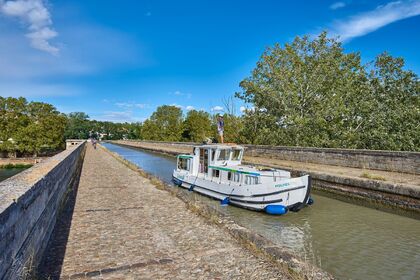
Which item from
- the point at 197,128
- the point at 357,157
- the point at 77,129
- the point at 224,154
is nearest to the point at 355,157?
A: the point at 357,157

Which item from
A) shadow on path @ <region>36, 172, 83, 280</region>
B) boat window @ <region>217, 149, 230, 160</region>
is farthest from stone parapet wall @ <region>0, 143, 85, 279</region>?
boat window @ <region>217, 149, 230, 160</region>

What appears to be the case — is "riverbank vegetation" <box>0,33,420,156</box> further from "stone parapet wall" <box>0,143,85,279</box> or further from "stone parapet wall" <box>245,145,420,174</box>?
"stone parapet wall" <box>0,143,85,279</box>

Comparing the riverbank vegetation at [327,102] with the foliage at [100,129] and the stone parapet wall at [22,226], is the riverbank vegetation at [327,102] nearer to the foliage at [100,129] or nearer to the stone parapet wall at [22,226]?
the stone parapet wall at [22,226]

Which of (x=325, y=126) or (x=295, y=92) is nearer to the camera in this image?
(x=325, y=126)

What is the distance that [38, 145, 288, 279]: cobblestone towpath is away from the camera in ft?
14.6

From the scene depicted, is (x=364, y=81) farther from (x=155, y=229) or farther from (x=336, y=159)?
(x=155, y=229)

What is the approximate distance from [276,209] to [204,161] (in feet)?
17.4

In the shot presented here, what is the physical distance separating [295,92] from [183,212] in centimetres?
2128

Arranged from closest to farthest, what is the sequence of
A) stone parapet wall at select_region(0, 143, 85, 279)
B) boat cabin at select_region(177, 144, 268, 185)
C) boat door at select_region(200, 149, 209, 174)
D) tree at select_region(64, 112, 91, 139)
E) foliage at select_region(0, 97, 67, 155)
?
1. stone parapet wall at select_region(0, 143, 85, 279)
2. boat cabin at select_region(177, 144, 268, 185)
3. boat door at select_region(200, 149, 209, 174)
4. foliage at select_region(0, 97, 67, 155)
5. tree at select_region(64, 112, 91, 139)

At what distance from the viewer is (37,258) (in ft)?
14.7

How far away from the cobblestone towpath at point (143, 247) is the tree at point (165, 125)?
199 feet

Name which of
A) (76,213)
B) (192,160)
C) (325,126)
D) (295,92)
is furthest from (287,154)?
(76,213)

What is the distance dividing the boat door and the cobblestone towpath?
621cm

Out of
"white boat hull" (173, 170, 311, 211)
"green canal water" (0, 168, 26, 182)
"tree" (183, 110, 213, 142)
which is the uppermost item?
"tree" (183, 110, 213, 142)
